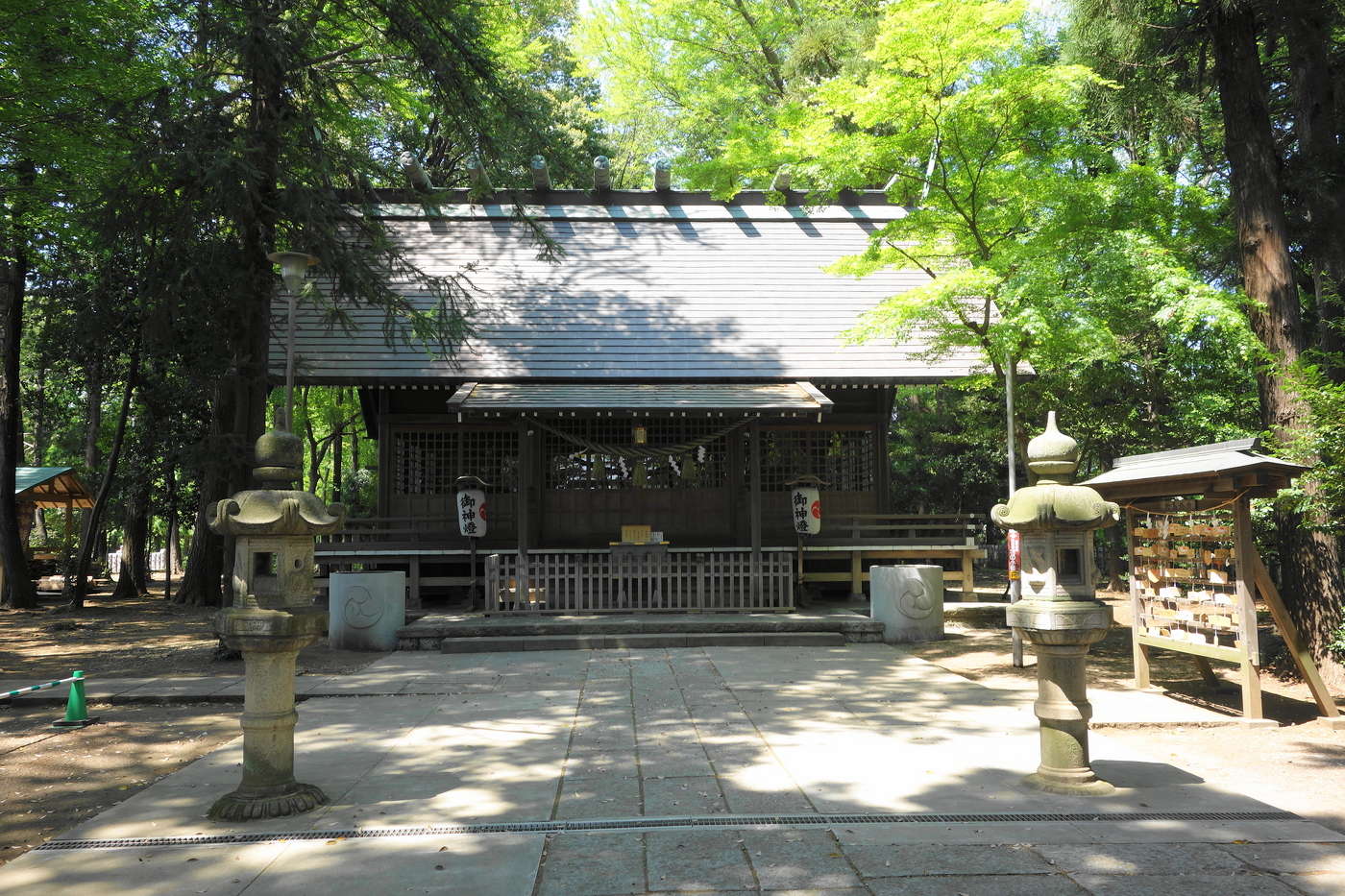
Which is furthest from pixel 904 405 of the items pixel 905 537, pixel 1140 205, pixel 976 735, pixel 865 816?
pixel 865 816

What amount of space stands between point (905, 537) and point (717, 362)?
4.56m

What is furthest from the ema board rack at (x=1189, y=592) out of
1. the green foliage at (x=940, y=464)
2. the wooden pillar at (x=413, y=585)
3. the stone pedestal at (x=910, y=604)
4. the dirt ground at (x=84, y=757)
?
the green foliage at (x=940, y=464)

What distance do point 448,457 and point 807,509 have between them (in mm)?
6693

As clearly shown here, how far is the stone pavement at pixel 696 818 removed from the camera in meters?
3.81

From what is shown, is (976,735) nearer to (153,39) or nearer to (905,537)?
(905,537)

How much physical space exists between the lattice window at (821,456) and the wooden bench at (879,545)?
2.87ft

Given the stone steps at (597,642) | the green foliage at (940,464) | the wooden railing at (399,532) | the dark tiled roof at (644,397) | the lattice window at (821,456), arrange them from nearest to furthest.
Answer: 1. the stone steps at (597,642)
2. the dark tiled roof at (644,397)
3. the wooden railing at (399,532)
4. the lattice window at (821,456)
5. the green foliage at (940,464)

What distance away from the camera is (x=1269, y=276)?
8883mm

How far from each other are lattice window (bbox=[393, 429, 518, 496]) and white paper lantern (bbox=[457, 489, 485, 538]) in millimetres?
2052

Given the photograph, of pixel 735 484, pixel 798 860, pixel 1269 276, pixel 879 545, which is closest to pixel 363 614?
pixel 735 484

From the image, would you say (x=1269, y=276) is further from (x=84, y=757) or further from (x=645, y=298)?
(x=84, y=757)

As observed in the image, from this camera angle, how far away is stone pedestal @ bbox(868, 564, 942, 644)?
37.6 ft

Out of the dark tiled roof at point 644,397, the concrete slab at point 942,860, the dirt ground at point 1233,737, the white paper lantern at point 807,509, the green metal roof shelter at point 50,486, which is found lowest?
the dirt ground at point 1233,737

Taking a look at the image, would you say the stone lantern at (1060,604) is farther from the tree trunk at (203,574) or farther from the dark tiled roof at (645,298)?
the tree trunk at (203,574)
